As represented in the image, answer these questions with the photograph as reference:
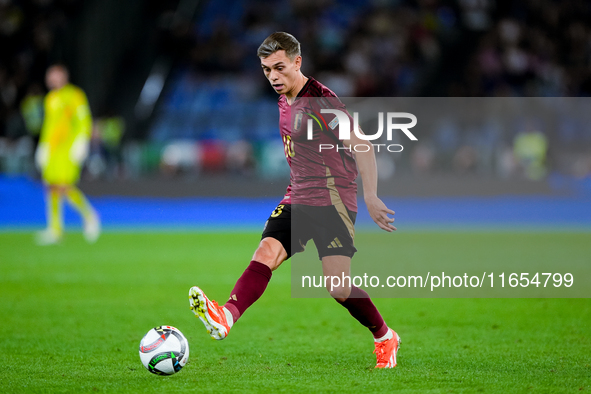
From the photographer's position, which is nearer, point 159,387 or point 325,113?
point 159,387

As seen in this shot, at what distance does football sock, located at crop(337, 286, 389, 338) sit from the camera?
15.3 feet

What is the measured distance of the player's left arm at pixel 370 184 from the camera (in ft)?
14.4

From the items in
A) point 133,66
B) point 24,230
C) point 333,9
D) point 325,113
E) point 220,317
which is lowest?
point 24,230

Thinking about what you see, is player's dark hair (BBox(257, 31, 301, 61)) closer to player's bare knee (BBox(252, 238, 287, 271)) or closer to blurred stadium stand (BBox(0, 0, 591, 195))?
player's bare knee (BBox(252, 238, 287, 271))

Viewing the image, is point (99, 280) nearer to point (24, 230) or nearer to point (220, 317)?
point (220, 317)

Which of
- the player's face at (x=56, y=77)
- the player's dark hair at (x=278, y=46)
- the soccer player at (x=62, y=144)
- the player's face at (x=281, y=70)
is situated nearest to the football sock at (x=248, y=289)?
the player's face at (x=281, y=70)

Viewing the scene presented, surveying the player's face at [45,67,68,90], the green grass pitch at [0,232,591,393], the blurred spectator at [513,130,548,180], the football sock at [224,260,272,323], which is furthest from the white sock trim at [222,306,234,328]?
the blurred spectator at [513,130,548,180]

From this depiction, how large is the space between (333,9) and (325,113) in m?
18.0

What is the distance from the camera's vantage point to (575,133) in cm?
1655

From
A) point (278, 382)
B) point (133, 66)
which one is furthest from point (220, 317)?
point (133, 66)

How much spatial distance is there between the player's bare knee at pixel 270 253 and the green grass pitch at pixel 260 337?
649mm

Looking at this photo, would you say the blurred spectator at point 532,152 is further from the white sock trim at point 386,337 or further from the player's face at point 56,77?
the white sock trim at point 386,337

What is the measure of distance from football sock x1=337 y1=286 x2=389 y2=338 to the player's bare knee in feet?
1.57

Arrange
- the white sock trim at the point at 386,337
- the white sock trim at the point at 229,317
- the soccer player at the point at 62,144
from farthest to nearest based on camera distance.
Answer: the soccer player at the point at 62,144, the white sock trim at the point at 386,337, the white sock trim at the point at 229,317
